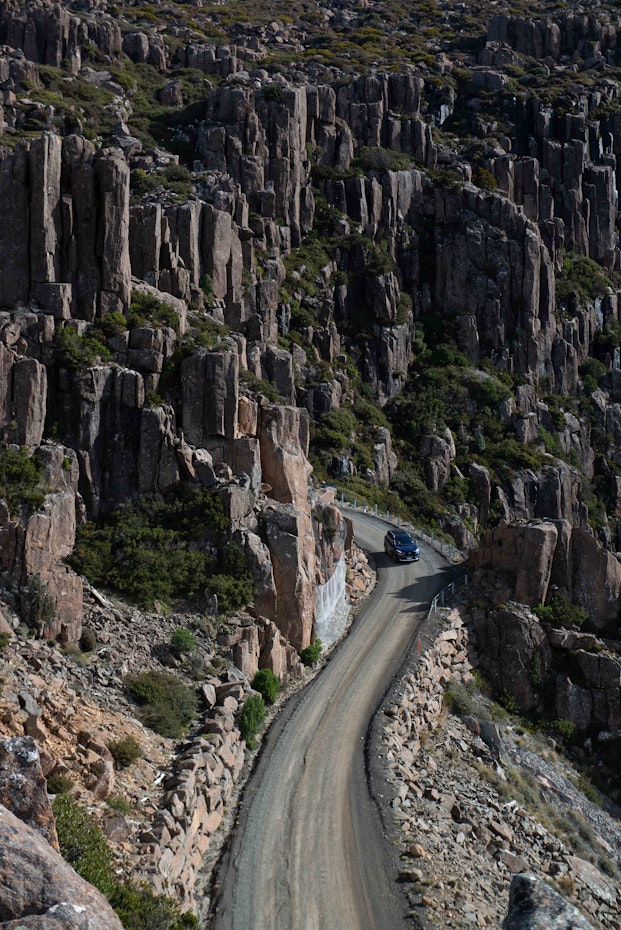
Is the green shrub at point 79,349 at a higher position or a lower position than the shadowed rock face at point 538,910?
higher

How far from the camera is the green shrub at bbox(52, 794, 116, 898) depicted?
13.0 metres

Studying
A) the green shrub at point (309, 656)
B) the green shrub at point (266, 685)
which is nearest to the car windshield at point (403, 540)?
the green shrub at point (309, 656)

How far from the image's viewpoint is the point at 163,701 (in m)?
21.0

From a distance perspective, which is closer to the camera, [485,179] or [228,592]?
[228,592]

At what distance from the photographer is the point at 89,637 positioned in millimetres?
22156

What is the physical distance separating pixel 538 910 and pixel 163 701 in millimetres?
12258

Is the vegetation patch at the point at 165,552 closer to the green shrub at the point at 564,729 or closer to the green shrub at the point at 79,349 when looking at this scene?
the green shrub at the point at 79,349

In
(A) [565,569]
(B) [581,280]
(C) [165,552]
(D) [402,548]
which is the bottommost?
(D) [402,548]

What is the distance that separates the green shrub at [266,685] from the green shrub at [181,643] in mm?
2225

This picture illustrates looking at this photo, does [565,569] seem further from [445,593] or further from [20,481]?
[20,481]

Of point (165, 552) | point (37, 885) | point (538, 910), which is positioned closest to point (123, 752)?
point (165, 552)

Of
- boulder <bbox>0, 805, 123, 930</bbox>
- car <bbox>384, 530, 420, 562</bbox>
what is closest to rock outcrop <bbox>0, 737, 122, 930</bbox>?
boulder <bbox>0, 805, 123, 930</bbox>

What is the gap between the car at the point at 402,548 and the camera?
38.3 meters

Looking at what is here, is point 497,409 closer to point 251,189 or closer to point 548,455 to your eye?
point 548,455
